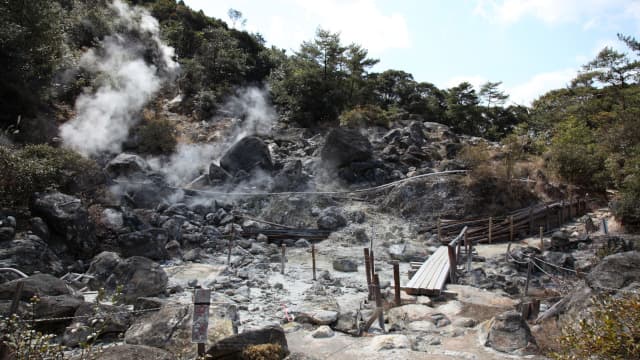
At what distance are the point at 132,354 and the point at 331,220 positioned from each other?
440 inches

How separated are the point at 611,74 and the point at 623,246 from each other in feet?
66.2

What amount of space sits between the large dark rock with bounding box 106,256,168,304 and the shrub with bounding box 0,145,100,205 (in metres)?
3.90

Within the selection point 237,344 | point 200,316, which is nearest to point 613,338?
point 200,316

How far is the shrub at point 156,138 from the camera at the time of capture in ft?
A: 65.6

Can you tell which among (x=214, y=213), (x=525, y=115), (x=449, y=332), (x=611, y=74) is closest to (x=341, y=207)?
(x=214, y=213)

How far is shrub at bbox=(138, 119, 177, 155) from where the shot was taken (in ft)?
65.6

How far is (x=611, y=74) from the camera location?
87.4 ft

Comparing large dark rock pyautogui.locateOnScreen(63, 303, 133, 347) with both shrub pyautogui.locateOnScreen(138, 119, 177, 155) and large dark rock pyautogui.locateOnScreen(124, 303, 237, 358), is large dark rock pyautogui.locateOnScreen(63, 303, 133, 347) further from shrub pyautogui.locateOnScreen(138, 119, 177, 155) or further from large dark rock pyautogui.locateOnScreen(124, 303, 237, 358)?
shrub pyautogui.locateOnScreen(138, 119, 177, 155)

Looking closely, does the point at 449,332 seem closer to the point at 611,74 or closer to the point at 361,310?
the point at 361,310

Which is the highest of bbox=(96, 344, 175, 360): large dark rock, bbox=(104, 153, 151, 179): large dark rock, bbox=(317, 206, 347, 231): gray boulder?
bbox=(104, 153, 151, 179): large dark rock

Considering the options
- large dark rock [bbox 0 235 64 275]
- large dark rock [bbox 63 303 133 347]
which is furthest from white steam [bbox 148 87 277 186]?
large dark rock [bbox 63 303 133 347]

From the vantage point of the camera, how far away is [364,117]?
25.0 metres

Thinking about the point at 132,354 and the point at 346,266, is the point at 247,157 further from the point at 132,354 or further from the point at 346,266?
the point at 132,354

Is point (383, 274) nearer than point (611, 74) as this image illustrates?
Yes
